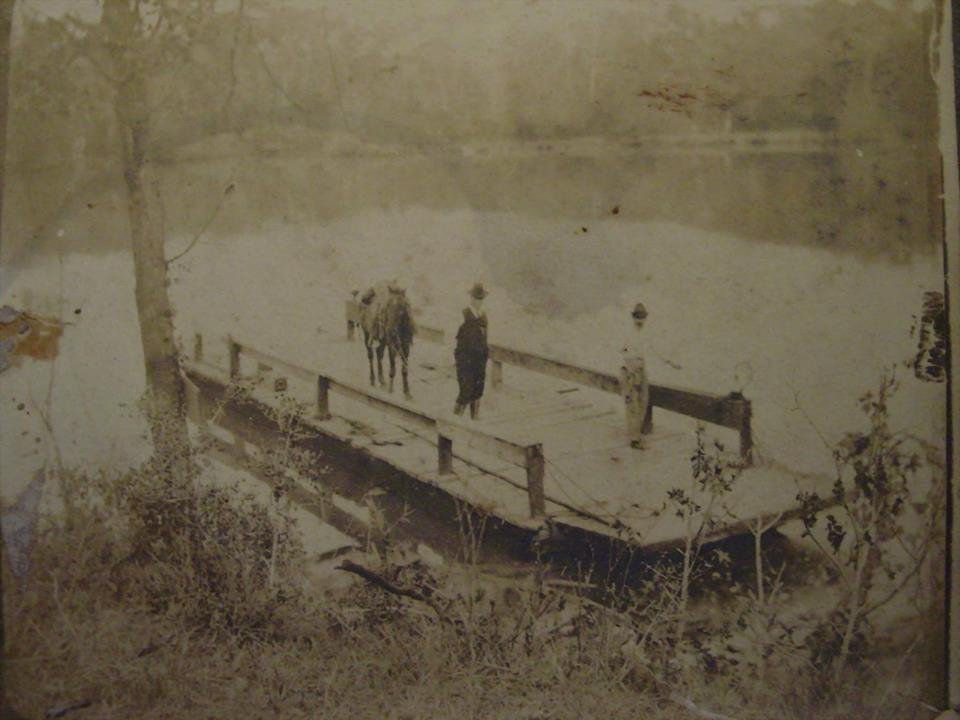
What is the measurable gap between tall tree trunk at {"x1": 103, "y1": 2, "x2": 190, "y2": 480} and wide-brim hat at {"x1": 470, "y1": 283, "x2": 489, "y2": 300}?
838 millimetres

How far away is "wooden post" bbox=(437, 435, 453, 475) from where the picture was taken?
7.27 ft

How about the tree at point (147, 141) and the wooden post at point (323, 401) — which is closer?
the tree at point (147, 141)

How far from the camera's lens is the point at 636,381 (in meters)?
2.24

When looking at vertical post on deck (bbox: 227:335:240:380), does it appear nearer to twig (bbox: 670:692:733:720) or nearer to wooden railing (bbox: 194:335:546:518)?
wooden railing (bbox: 194:335:546:518)

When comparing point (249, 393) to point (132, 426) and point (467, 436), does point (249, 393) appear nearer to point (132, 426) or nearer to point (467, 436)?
point (132, 426)

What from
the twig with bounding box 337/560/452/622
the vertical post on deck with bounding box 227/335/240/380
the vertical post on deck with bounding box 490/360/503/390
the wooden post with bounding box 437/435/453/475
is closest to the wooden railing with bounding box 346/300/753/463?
the vertical post on deck with bounding box 490/360/503/390

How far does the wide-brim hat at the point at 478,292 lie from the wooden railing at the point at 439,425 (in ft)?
1.12

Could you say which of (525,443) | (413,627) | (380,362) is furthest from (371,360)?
(413,627)

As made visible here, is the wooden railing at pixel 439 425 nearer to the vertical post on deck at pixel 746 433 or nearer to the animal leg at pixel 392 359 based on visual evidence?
the animal leg at pixel 392 359

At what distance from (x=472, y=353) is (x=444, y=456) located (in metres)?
0.29

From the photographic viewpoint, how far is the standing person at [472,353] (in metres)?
2.22

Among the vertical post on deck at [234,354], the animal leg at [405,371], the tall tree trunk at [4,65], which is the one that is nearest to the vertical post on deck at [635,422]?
the animal leg at [405,371]

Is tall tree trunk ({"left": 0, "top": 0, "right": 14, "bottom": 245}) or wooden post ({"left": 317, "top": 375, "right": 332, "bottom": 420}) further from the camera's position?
wooden post ({"left": 317, "top": 375, "right": 332, "bottom": 420})

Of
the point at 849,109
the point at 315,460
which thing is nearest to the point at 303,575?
the point at 315,460
